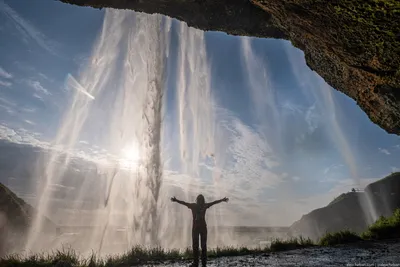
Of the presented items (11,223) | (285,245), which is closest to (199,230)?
(285,245)

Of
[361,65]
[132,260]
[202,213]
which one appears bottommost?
[132,260]

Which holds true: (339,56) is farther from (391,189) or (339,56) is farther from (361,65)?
(391,189)

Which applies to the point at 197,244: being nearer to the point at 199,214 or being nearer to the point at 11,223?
the point at 199,214

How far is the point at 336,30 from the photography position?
20.7ft

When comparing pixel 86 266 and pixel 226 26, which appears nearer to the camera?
pixel 86 266

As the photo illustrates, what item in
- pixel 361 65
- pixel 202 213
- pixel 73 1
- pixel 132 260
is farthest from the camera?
pixel 73 1

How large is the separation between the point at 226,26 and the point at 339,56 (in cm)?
593

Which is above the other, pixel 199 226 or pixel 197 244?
pixel 199 226

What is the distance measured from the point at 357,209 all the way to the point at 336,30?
59.4 meters

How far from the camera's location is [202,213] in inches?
279

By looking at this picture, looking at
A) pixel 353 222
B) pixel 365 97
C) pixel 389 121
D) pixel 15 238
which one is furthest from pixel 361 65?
pixel 353 222

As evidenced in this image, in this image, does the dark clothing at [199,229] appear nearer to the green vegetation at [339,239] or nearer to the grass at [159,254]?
the grass at [159,254]

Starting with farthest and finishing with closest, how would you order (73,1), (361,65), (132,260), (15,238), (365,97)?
1. (15,238)
2. (73,1)
3. (365,97)
4. (132,260)
5. (361,65)

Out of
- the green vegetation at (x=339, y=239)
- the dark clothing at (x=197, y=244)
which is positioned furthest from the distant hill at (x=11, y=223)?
the green vegetation at (x=339, y=239)
